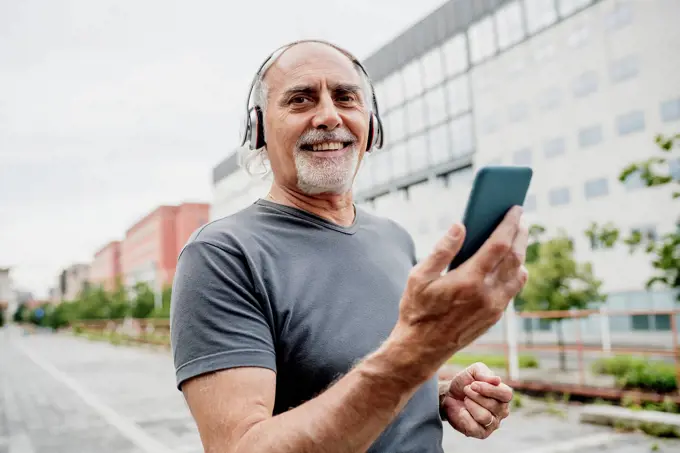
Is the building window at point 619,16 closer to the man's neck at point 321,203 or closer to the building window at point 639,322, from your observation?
the building window at point 639,322

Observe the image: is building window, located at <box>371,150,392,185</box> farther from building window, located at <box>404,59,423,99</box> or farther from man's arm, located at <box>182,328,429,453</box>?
man's arm, located at <box>182,328,429,453</box>

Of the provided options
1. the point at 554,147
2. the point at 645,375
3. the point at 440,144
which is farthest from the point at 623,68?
the point at 645,375

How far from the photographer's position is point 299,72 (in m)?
1.64

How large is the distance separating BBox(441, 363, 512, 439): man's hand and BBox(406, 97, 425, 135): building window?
39533mm

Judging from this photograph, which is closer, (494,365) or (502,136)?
(494,365)

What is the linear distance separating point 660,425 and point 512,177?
329 inches

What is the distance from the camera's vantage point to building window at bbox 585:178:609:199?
29.8 meters

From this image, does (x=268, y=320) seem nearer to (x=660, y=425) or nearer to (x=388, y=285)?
(x=388, y=285)

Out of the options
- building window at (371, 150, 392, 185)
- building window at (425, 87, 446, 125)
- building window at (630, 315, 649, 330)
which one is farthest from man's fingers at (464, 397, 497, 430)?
building window at (371, 150, 392, 185)

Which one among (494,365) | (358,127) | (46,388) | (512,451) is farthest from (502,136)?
(358,127)

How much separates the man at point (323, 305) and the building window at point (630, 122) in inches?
1164

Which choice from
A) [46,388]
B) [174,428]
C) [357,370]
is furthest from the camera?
[46,388]

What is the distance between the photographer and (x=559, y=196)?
32500 mm

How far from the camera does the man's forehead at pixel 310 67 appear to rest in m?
1.64
